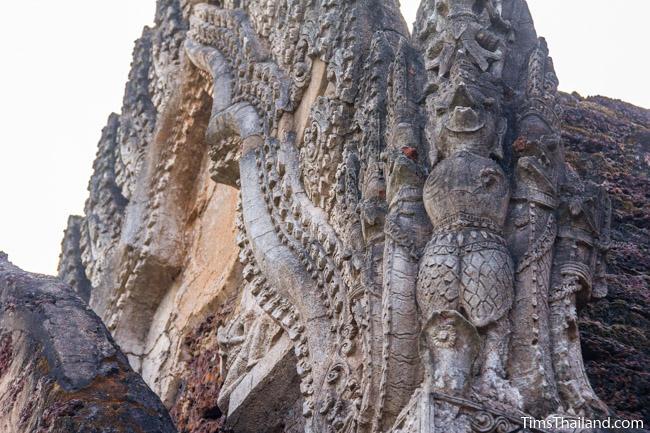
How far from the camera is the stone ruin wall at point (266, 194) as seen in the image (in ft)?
21.0

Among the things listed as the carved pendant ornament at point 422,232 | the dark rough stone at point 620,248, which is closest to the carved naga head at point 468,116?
the carved pendant ornament at point 422,232

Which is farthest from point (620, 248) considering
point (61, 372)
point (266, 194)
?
point (61, 372)

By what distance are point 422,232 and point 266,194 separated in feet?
6.67

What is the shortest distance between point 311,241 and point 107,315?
12.2ft

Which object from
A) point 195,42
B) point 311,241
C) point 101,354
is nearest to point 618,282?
point 311,241

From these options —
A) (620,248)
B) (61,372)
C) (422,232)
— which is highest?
(620,248)

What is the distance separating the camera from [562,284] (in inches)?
214

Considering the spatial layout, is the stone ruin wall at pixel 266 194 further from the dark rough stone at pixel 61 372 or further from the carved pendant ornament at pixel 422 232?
the dark rough stone at pixel 61 372

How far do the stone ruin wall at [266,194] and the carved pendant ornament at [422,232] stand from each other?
0.07 ft

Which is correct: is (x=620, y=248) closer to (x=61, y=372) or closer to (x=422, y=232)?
(x=422, y=232)

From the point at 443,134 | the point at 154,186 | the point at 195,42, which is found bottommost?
the point at 443,134

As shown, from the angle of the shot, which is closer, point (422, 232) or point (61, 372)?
point (422, 232)

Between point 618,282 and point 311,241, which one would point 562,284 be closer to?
point 311,241

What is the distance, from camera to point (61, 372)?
587 centimetres
